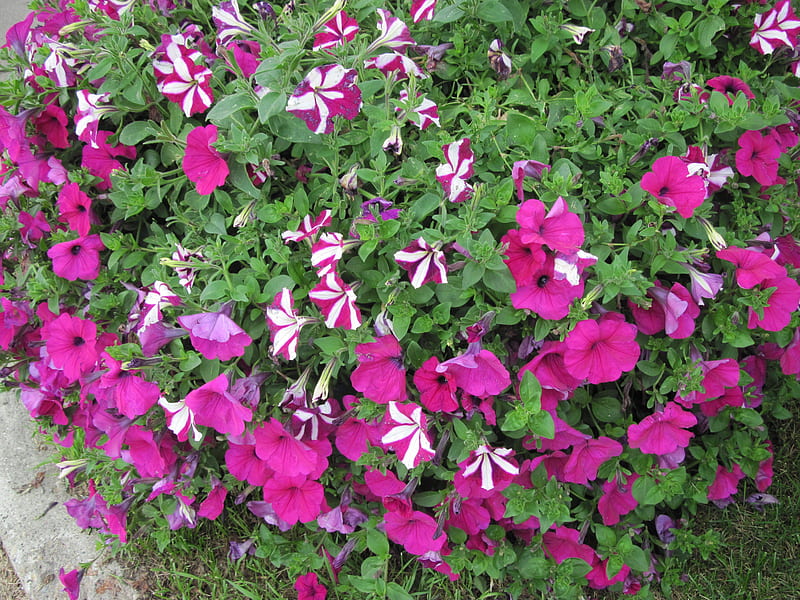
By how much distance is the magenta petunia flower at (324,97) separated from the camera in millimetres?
1511

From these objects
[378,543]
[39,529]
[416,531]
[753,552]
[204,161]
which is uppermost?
[204,161]

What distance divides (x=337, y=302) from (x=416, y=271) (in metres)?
0.19

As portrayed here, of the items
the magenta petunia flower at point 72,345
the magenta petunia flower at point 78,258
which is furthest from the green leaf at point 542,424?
the magenta petunia flower at point 78,258

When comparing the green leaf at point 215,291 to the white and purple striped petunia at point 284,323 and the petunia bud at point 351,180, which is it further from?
the petunia bud at point 351,180

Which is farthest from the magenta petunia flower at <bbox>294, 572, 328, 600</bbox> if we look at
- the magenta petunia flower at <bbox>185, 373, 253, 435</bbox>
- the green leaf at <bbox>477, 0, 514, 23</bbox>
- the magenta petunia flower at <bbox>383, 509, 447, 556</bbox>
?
the green leaf at <bbox>477, 0, 514, 23</bbox>

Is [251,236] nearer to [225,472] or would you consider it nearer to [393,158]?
[393,158]

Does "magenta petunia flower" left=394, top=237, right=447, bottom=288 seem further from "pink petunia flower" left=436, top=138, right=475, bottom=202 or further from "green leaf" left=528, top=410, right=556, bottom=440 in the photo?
Answer: "green leaf" left=528, top=410, right=556, bottom=440

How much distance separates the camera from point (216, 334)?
158 centimetres

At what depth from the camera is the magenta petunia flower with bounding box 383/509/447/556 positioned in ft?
5.95

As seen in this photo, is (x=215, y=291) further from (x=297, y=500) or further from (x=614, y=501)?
(x=614, y=501)

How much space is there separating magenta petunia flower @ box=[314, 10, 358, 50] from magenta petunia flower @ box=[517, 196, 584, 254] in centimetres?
62

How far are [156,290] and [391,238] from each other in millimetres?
584

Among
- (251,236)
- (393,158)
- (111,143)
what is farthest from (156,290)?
(393,158)

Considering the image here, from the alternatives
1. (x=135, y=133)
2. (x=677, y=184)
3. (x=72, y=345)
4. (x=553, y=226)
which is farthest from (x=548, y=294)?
(x=72, y=345)
